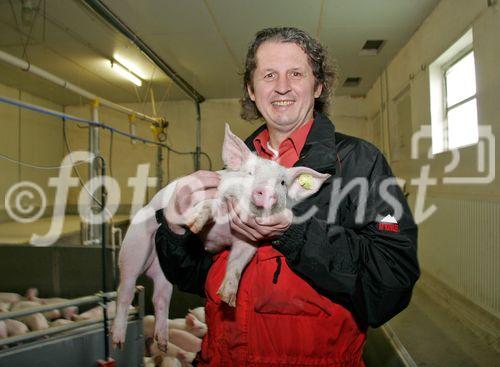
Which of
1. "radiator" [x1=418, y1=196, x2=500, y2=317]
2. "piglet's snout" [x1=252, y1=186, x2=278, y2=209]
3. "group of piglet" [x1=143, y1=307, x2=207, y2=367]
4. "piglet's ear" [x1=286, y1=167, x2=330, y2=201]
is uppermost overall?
"piglet's ear" [x1=286, y1=167, x2=330, y2=201]

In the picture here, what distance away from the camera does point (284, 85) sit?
114 centimetres

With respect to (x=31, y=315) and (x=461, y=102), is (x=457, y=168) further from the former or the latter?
(x=31, y=315)

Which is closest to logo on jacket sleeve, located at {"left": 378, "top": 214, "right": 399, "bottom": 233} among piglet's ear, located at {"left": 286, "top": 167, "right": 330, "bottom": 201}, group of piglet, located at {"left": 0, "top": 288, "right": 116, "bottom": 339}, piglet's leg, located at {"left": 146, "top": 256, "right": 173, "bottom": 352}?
piglet's ear, located at {"left": 286, "top": 167, "right": 330, "bottom": 201}

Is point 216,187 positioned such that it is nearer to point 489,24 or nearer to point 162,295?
point 162,295

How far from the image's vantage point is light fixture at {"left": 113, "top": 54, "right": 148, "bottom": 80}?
542 centimetres

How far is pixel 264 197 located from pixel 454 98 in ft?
12.6

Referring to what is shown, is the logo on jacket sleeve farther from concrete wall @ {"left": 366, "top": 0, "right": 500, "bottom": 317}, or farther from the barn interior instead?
concrete wall @ {"left": 366, "top": 0, "right": 500, "bottom": 317}

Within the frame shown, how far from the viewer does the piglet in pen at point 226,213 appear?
3.13 ft

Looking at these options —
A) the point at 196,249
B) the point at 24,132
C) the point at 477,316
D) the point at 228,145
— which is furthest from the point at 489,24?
the point at 24,132

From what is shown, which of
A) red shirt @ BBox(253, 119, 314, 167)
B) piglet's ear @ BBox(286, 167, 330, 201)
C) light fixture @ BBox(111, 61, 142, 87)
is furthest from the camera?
light fixture @ BBox(111, 61, 142, 87)

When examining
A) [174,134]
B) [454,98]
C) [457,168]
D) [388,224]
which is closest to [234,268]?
[388,224]

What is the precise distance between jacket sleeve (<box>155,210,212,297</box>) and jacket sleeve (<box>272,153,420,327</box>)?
0.30 metres

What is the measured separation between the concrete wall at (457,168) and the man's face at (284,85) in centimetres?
243

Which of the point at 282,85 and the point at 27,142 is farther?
the point at 27,142
